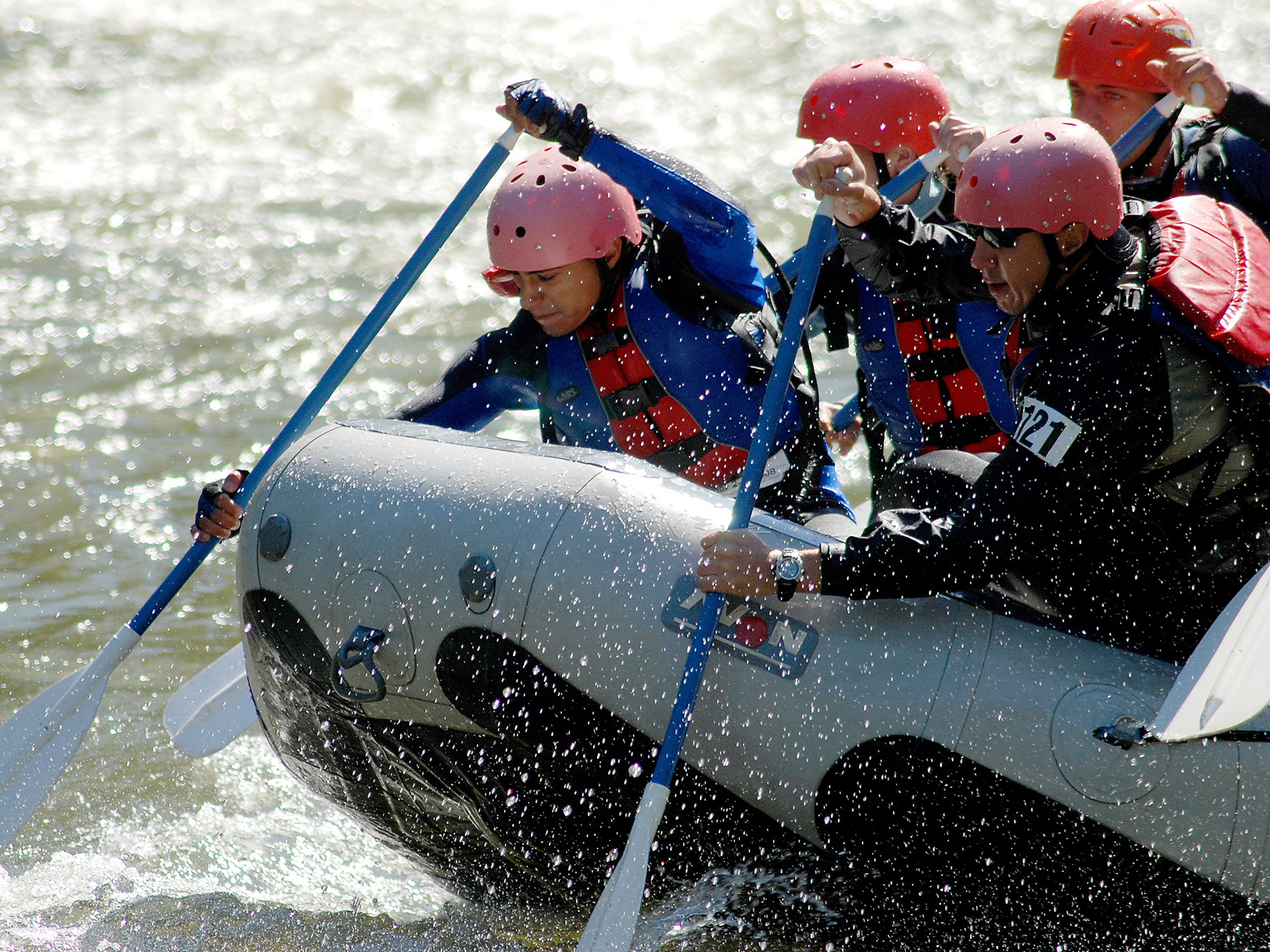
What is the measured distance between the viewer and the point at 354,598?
3021mm

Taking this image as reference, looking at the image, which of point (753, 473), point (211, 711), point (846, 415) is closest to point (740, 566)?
point (753, 473)

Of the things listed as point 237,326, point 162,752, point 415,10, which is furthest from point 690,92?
point 162,752

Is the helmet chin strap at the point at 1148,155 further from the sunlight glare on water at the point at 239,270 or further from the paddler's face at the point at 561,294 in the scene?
the paddler's face at the point at 561,294

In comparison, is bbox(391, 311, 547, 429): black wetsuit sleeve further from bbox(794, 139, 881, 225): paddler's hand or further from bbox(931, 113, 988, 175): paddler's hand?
bbox(931, 113, 988, 175): paddler's hand

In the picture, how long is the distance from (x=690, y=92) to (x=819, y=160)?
31.9ft

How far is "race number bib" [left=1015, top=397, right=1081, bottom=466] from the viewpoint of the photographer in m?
2.48

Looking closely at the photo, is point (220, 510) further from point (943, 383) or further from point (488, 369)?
point (943, 383)

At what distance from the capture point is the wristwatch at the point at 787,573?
8.89 ft

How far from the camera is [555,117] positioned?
11.1ft

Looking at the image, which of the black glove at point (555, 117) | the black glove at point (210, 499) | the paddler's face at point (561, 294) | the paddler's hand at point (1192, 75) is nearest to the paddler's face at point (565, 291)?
the paddler's face at point (561, 294)

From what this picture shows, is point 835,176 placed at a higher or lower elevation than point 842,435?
higher

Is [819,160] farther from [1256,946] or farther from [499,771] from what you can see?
[1256,946]

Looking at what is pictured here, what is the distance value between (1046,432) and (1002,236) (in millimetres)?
432

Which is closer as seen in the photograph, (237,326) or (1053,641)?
(1053,641)
